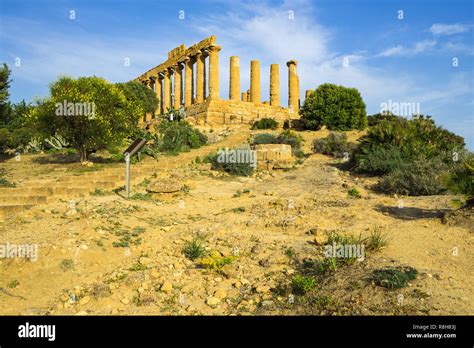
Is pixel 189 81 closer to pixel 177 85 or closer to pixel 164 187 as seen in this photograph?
pixel 177 85

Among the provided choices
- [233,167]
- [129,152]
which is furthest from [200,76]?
[129,152]

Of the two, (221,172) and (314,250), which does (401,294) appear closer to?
(314,250)

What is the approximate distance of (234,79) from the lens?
3812 centimetres

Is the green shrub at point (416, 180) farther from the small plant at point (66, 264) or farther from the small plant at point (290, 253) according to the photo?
the small plant at point (66, 264)

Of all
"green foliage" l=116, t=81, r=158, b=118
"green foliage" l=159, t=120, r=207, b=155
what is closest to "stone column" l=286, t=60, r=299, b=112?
"green foliage" l=116, t=81, r=158, b=118

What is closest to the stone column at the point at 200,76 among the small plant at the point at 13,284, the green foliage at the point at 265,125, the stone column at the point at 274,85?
the stone column at the point at 274,85

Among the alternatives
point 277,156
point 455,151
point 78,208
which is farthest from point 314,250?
point 277,156

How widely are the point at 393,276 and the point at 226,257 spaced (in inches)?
→ 127

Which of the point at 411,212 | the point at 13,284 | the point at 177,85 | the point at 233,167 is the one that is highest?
the point at 177,85

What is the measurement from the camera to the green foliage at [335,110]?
31844 millimetres

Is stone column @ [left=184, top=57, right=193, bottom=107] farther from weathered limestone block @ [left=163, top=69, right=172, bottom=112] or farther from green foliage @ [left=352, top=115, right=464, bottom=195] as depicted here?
green foliage @ [left=352, top=115, right=464, bottom=195]

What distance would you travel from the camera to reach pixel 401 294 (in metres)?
5.24

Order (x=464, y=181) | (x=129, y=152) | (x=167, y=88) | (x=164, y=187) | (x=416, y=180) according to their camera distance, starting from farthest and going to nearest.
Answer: (x=167, y=88)
(x=164, y=187)
(x=416, y=180)
(x=129, y=152)
(x=464, y=181)

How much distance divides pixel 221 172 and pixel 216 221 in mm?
7583
